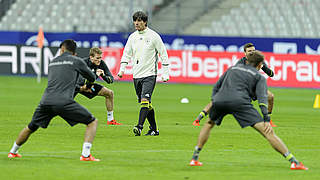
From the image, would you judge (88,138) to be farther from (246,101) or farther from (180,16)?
(180,16)

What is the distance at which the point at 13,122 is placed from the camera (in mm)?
17406

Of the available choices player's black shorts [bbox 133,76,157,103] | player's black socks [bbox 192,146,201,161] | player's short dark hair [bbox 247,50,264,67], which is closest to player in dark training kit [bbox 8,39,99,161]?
player's black socks [bbox 192,146,201,161]

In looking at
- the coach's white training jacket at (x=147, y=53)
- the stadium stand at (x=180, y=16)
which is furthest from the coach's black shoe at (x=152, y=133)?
the stadium stand at (x=180, y=16)

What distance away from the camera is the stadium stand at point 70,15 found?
1640 inches

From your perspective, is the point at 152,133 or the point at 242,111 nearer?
the point at 242,111

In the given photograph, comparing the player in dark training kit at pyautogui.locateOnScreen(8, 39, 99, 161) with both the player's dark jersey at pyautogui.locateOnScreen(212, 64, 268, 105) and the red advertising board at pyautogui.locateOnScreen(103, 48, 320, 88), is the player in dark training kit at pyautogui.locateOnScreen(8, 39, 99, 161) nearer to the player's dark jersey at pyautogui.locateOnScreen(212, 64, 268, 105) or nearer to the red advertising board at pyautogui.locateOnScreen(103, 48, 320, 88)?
the player's dark jersey at pyautogui.locateOnScreen(212, 64, 268, 105)

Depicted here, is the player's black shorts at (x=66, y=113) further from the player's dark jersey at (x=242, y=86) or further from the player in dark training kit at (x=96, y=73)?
the player in dark training kit at (x=96, y=73)

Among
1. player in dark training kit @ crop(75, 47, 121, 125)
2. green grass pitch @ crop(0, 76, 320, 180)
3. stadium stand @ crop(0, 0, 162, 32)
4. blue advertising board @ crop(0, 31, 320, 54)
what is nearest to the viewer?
green grass pitch @ crop(0, 76, 320, 180)

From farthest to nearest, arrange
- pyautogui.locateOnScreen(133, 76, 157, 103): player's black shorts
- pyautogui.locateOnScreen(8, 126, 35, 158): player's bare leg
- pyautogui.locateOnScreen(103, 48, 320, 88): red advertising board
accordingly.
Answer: pyautogui.locateOnScreen(103, 48, 320, 88): red advertising board, pyautogui.locateOnScreen(133, 76, 157, 103): player's black shorts, pyautogui.locateOnScreen(8, 126, 35, 158): player's bare leg

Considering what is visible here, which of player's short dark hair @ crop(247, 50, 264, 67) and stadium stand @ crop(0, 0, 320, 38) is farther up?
stadium stand @ crop(0, 0, 320, 38)

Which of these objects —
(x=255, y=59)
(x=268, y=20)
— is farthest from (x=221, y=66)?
(x=255, y=59)

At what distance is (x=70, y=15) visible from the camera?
139 ft

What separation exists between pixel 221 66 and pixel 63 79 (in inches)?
908

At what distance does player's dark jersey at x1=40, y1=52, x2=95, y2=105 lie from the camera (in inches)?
426
